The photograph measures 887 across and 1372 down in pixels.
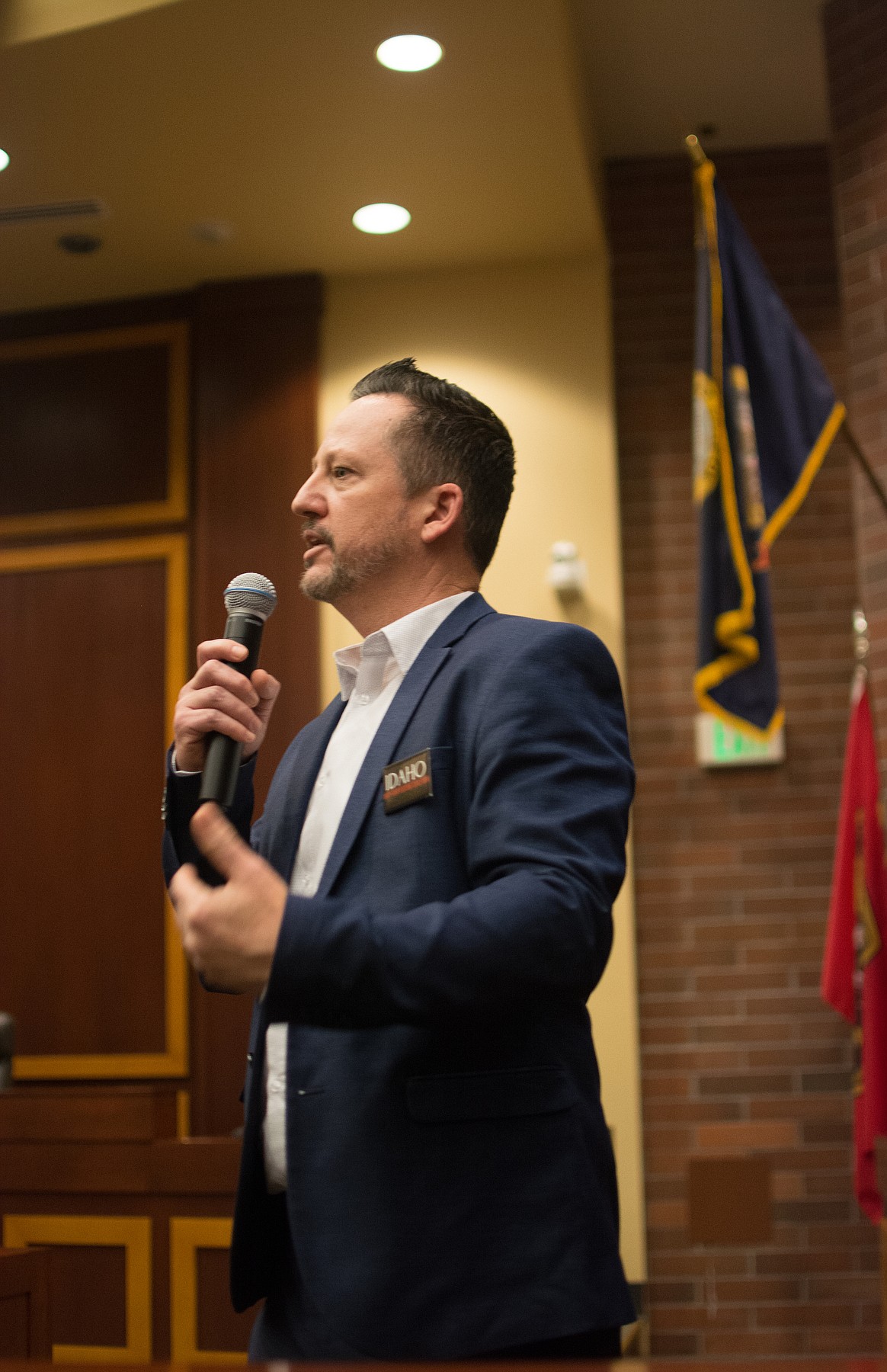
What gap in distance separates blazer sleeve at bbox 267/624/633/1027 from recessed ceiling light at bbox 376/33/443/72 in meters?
2.81

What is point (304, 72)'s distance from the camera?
3812 mm

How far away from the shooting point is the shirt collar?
5.36ft

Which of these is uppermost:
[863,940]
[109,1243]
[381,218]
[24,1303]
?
[381,218]

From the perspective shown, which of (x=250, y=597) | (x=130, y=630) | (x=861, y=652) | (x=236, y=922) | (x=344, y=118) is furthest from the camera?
(x=130, y=630)

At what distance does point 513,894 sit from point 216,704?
411 millimetres

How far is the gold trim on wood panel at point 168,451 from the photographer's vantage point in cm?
493

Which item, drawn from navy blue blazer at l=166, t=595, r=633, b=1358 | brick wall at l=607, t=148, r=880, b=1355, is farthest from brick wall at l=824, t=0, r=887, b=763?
navy blue blazer at l=166, t=595, r=633, b=1358

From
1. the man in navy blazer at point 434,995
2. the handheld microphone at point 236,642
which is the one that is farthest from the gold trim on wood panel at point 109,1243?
the handheld microphone at point 236,642

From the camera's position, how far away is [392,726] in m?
1.49

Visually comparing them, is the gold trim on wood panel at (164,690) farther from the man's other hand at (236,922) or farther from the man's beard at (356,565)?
the man's other hand at (236,922)

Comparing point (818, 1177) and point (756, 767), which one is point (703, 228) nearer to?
point (756, 767)

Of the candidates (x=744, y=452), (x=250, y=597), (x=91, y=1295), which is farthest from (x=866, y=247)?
(x=91, y=1295)

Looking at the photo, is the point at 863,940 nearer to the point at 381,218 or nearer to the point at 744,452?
the point at 744,452

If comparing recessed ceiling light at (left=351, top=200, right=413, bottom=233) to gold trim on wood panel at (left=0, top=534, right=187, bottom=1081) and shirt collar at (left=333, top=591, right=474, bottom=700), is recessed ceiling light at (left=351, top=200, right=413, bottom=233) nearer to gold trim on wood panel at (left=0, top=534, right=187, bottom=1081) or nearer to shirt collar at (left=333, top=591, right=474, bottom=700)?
gold trim on wood panel at (left=0, top=534, right=187, bottom=1081)
